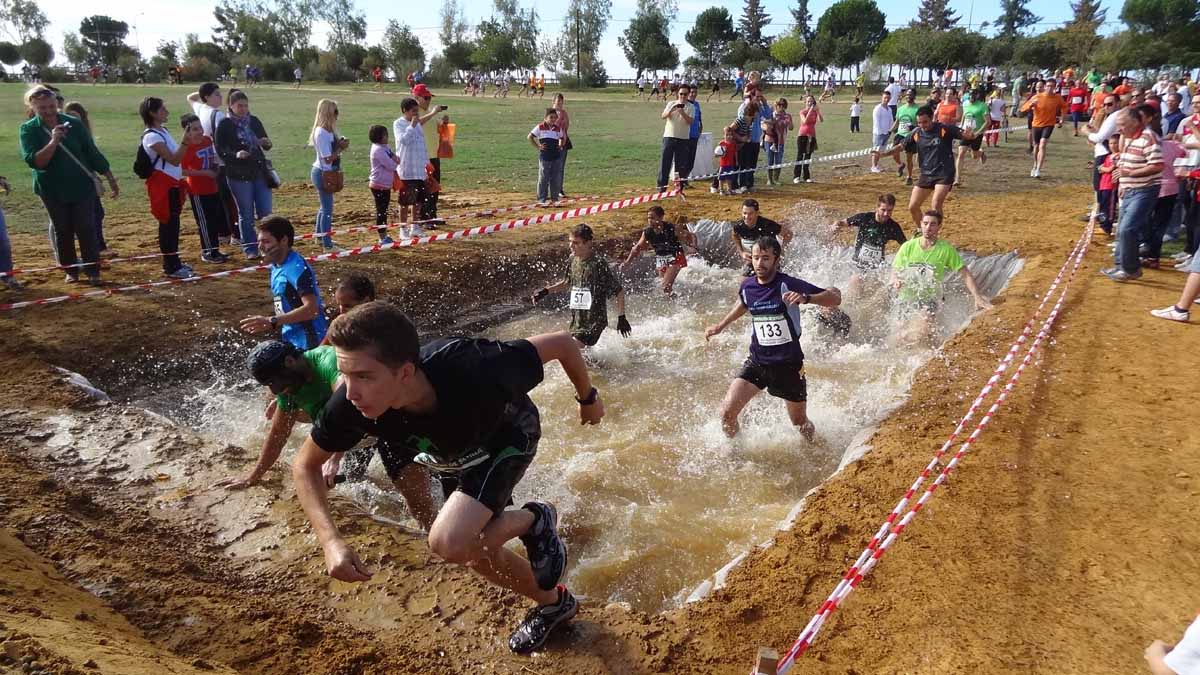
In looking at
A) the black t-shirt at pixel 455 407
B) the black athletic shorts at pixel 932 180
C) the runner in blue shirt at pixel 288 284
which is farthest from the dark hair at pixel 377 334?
the black athletic shorts at pixel 932 180

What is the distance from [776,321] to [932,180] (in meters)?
6.70

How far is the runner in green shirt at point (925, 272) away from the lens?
297 inches

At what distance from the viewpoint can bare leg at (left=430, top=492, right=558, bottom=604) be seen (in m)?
2.73

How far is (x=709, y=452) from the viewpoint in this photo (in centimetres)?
593

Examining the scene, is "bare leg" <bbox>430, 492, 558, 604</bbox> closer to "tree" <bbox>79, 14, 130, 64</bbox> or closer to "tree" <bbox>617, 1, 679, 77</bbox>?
"tree" <bbox>617, 1, 679, 77</bbox>

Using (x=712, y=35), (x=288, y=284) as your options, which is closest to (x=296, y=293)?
(x=288, y=284)

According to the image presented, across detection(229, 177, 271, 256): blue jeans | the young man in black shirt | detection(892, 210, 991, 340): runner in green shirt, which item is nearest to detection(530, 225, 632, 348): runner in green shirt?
detection(892, 210, 991, 340): runner in green shirt

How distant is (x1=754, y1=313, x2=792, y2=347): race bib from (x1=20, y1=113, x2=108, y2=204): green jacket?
6.89 meters

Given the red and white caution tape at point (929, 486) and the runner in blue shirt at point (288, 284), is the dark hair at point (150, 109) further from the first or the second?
the red and white caution tape at point (929, 486)

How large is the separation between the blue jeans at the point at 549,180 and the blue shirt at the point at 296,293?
306 inches

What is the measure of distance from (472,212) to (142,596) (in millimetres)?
9065

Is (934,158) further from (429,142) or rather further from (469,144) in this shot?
(469,144)

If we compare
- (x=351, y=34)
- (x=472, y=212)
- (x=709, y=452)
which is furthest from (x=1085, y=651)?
(x=351, y=34)

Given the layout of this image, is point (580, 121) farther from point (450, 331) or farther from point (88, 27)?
point (88, 27)
